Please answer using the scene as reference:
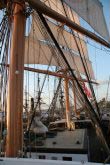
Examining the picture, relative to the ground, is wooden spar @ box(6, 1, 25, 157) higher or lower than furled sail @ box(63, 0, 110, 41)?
lower

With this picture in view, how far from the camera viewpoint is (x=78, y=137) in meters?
7.29

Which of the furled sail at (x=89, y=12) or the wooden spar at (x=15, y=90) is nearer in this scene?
the wooden spar at (x=15, y=90)

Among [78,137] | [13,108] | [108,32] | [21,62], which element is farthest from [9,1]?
[108,32]

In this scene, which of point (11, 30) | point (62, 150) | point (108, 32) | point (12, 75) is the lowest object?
point (62, 150)

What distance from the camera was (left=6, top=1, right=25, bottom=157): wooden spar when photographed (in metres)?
4.93

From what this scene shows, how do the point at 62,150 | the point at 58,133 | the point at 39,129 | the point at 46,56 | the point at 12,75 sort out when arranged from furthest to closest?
the point at 46,56 → the point at 58,133 → the point at 62,150 → the point at 39,129 → the point at 12,75

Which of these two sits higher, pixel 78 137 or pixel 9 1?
pixel 9 1

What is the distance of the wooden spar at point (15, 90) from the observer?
4.93m

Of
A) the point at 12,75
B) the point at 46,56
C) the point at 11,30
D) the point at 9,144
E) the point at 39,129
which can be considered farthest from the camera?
the point at 46,56

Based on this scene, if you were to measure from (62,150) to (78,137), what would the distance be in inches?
22.8

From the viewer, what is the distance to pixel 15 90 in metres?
5.17

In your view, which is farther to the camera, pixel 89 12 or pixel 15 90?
pixel 89 12

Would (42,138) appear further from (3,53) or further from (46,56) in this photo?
(46,56)

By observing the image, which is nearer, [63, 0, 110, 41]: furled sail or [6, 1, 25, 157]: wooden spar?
[6, 1, 25, 157]: wooden spar
